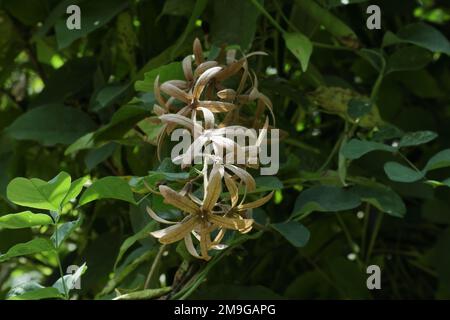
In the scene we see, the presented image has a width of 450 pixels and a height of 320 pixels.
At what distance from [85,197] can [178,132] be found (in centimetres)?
10

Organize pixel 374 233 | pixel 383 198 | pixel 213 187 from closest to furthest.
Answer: pixel 213 187, pixel 383 198, pixel 374 233

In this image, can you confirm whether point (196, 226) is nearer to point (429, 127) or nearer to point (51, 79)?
point (51, 79)

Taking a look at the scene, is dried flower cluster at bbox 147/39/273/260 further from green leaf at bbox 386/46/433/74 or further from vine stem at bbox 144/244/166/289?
green leaf at bbox 386/46/433/74

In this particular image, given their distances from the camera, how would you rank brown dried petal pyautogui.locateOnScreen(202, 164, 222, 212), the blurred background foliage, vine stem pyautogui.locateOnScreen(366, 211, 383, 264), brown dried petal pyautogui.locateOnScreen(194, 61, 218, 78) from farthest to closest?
vine stem pyautogui.locateOnScreen(366, 211, 383, 264), the blurred background foliage, brown dried petal pyautogui.locateOnScreen(194, 61, 218, 78), brown dried petal pyautogui.locateOnScreen(202, 164, 222, 212)

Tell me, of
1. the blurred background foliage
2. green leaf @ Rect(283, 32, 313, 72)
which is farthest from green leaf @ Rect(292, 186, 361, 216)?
green leaf @ Rect(283, 32, 313, 72)

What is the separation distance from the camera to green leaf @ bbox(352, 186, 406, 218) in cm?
82

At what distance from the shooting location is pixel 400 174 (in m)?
0.78

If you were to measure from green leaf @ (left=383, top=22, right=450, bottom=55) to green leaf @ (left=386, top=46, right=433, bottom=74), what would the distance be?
2 cm

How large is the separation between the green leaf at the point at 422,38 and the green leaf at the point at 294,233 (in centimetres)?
22

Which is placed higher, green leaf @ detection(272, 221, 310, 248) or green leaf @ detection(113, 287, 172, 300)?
green leaf @ detection(272, 221, 310, 248)

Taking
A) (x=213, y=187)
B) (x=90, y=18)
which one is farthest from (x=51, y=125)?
(x=213, y=187)

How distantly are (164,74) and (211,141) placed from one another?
128mm

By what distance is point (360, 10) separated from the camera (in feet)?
3.50

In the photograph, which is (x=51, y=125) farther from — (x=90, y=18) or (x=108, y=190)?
(x=108, y=190)
